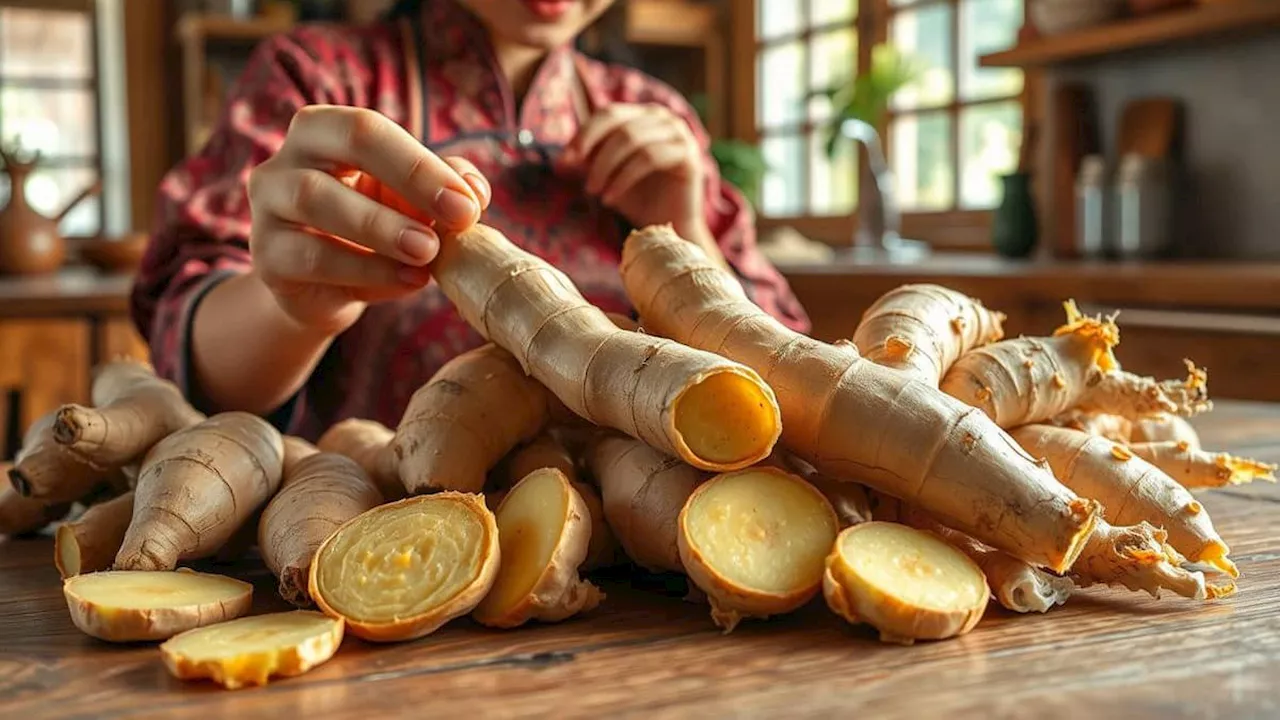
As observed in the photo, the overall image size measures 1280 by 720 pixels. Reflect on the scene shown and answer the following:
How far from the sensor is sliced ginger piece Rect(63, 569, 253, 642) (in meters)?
0.56

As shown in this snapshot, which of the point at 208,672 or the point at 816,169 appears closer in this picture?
the point at 208,672

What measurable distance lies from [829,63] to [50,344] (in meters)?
2.71

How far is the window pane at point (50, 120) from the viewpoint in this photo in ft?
17.3

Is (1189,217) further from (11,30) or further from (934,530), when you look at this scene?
(11,30)

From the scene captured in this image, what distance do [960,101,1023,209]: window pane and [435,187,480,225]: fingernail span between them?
307 cm

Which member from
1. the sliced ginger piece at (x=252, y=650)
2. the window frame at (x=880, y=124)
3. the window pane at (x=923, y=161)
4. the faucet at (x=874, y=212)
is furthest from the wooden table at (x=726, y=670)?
the window pane at (x=923, y=161)

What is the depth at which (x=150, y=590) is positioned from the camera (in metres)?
0.60

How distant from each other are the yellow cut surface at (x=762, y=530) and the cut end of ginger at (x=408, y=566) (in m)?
0.10

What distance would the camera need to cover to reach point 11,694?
503 mm

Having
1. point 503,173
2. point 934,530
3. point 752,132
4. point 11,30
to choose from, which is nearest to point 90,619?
point 934,530

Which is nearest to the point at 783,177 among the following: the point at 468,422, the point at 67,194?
the point at 67,194

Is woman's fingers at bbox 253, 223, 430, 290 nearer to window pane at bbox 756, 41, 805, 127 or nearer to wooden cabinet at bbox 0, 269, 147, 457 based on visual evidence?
Result: wooden cabinet at bbox 0, 269, 147, 457

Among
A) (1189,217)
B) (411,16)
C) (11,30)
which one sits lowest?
(1189,217)

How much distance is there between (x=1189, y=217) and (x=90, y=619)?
8.73 ft
